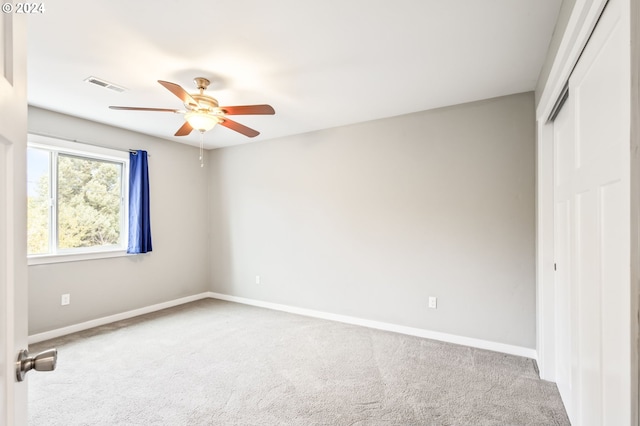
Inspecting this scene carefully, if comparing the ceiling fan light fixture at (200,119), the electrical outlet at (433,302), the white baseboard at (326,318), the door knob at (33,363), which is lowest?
the white baseboard at (326,318)

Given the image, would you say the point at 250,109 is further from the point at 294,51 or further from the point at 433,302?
the point at 433,302

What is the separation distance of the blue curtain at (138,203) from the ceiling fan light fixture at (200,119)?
1994 millimetres

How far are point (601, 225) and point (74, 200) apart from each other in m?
4.65

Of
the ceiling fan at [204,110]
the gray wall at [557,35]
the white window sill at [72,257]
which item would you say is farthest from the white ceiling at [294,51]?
the white window sill at [72,257]

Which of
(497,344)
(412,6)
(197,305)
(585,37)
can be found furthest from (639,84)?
(197,305)

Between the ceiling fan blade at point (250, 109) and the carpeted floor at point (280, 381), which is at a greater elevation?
the ceiling fan blade at point (250, 109)

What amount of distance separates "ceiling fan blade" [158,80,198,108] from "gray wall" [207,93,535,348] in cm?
199

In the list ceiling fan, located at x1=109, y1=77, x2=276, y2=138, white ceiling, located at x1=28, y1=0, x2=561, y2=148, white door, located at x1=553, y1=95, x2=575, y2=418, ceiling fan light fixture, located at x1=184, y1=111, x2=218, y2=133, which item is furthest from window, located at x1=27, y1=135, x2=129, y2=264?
white door, located at x1=553, y1=95, x2=575, y2=418

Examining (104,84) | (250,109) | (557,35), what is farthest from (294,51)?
(104,84)

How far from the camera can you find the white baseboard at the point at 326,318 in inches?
121

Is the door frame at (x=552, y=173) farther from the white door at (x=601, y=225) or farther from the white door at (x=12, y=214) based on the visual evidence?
the white door at (x=12, y=214)

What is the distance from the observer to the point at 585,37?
4.69 feet

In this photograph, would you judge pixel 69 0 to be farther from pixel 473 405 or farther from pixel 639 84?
pixel 473 405

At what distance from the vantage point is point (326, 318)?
4.10 meters
